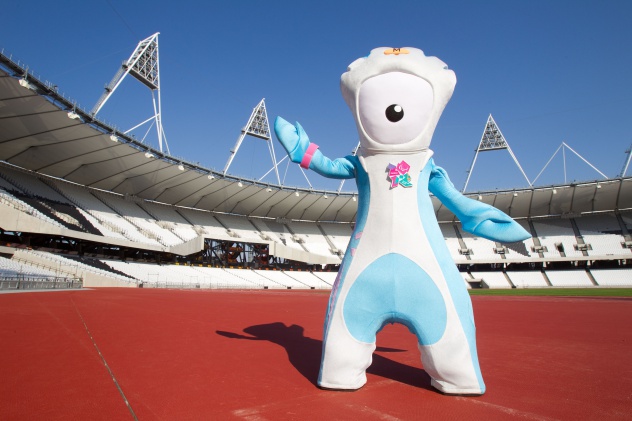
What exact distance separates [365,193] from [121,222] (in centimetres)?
3038

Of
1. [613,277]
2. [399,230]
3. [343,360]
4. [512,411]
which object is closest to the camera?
[512,411]

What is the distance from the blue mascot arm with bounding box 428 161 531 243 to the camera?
385 centimetres

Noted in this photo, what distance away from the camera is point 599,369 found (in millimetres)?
4430

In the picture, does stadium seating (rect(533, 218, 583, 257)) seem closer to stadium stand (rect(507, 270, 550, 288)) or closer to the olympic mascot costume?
stadium stand (rect(507, 270, 550, 288))

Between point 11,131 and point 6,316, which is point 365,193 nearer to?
point 6,316

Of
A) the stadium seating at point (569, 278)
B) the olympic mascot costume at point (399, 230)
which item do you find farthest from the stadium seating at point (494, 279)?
the olympic mascot costume at point (399, 230)

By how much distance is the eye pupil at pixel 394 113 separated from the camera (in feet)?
12.5

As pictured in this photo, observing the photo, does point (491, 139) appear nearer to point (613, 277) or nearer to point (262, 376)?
point (613, 277)

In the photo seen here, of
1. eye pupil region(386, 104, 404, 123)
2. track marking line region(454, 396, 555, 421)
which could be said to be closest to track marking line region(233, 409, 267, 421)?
track marking line region(454, 396, 555, 421)

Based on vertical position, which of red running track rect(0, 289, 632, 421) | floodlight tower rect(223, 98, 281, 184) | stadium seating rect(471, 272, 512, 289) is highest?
floodlight tower rect(223, 98, 281, 184)

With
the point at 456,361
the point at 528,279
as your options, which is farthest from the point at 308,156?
the point at 528,279

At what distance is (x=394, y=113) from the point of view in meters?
3.82

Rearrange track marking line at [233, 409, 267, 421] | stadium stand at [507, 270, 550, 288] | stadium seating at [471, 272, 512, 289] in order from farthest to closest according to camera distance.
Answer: stadium seating at [471, 272, 512, 289], stadium stand at [507, 270, 550, 288], track marking line at [233, 409, 267, 421]

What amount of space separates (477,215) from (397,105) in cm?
143
